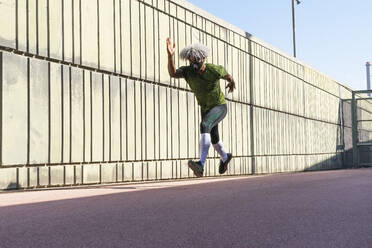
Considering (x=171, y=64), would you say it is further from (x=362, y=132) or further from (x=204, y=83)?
(x=362, y=132)

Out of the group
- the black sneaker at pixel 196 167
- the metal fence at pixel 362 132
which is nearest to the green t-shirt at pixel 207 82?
the black sneaker at pixel 196 167

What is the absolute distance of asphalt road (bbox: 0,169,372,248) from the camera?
254 centimetres

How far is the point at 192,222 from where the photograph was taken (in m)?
3.17

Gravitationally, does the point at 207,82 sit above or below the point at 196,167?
above

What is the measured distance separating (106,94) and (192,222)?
5251 millimetres

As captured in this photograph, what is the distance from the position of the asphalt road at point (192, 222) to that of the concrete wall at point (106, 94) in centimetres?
215

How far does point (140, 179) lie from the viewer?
8.91 meters

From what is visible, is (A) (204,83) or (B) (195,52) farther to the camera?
(A) (204,83)

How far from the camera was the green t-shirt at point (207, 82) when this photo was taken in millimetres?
6430

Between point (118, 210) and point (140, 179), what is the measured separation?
5.08m

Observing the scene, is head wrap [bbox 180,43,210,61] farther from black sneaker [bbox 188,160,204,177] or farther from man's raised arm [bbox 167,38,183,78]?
black sneaker [bbox 188,160,204,177]

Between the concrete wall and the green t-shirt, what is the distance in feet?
6.22

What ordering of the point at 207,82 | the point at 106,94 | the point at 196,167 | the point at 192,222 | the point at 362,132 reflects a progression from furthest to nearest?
the point at 362,132, the point at 106,94, the point at 207,82, the point at 196,167, the point at 192,222

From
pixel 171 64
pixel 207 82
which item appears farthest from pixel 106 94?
pixel 207 82
